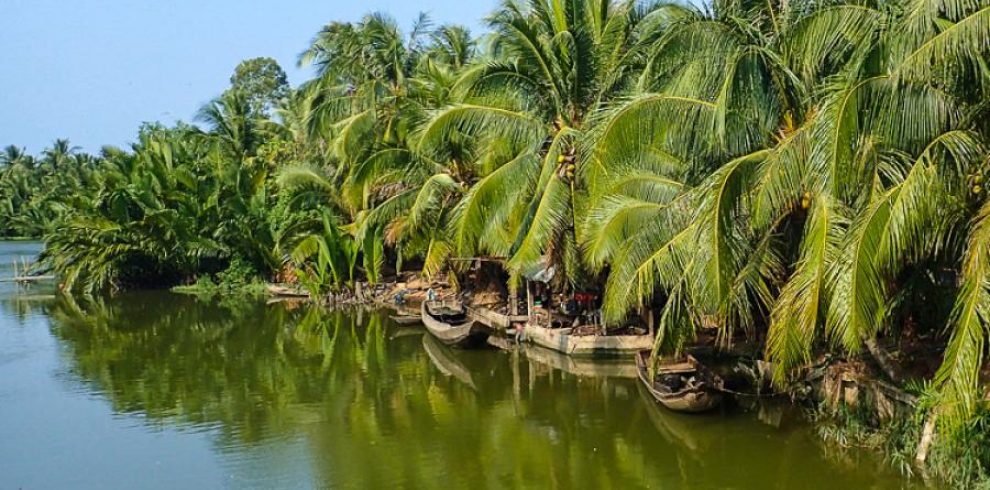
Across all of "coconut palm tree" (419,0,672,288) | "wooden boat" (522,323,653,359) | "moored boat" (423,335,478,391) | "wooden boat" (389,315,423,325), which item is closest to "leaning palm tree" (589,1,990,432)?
"coconut palm tree" (419,0,672,288)

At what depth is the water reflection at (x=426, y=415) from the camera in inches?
372

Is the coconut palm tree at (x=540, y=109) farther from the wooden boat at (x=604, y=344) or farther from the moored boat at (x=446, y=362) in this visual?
the moored boat at (x=446, y=362)

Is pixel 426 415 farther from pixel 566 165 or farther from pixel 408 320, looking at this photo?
pixel 408 320

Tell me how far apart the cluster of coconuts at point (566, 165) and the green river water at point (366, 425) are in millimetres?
3193

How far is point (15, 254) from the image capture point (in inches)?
1928

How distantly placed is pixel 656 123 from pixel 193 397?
8627mm

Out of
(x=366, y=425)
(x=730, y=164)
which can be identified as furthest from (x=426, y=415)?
(x=730, y=164)

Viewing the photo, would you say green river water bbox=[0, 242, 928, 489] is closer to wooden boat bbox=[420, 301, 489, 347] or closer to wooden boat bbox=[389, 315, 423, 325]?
wooden boat bbox=[420, 301, 489, 347]

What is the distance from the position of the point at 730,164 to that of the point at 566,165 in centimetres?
515

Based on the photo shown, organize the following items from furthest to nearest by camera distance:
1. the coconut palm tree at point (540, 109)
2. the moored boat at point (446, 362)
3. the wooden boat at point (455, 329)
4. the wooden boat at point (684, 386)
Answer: the wooden boat at point (455, 329), the moored boat at point (446, 362), the coconut palm tree at point (540, 109), the wooden boat at point (684, 386)

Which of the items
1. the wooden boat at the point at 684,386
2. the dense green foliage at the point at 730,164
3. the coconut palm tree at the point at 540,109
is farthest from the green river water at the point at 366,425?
the coconut palm tree at the point at 540,109

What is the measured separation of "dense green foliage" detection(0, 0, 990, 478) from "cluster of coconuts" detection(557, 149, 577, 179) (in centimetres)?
2

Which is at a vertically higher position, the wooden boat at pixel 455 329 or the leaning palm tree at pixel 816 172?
the leaning palm tree at pixel 816 172

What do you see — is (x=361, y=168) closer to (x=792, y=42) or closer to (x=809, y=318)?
(x=792, y=42)
